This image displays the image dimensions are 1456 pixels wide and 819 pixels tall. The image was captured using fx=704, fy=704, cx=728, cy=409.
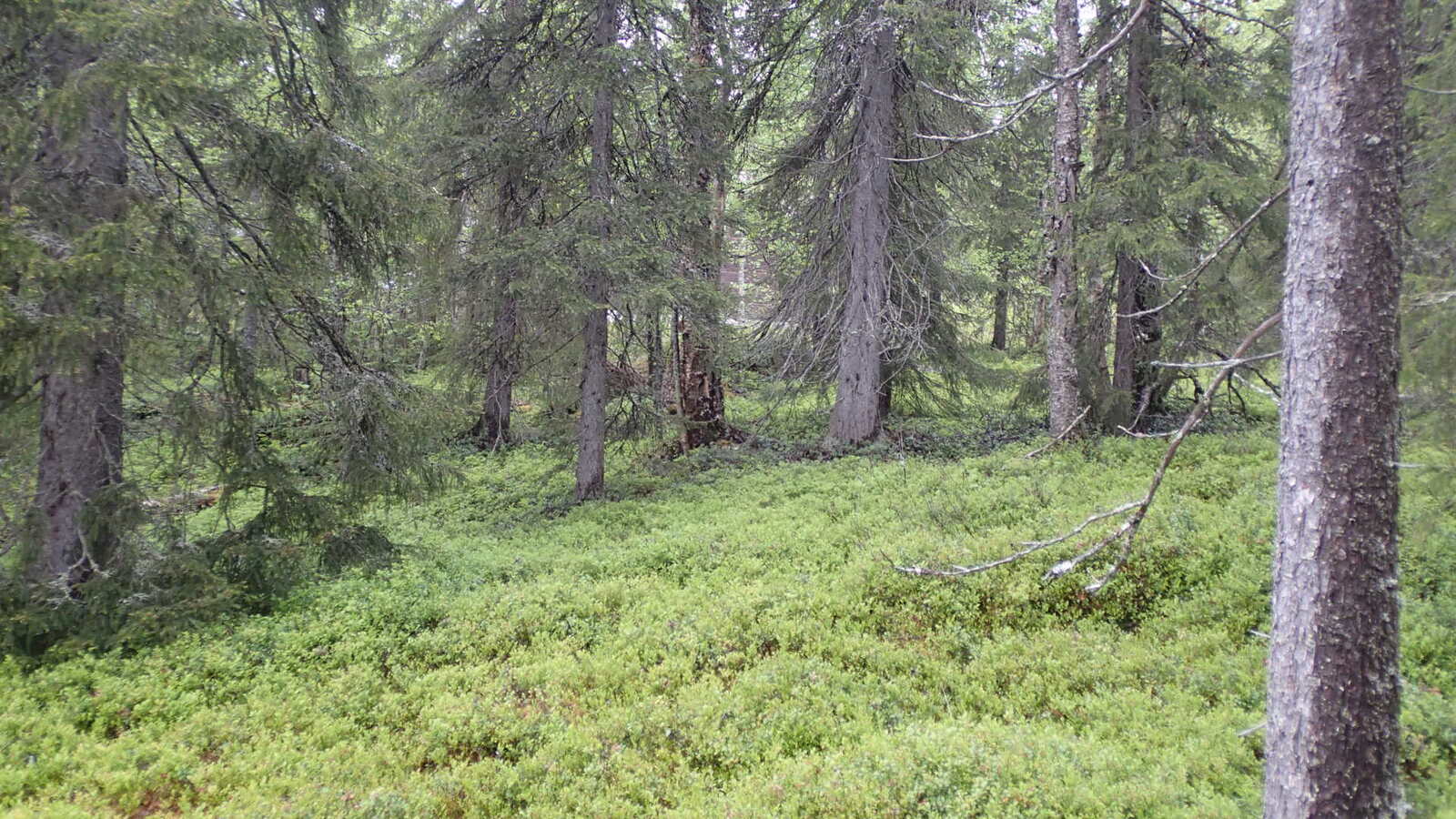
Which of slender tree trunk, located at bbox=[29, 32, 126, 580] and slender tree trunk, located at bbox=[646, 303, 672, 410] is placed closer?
slender tree trunk, located at bbox=[29, 32, 126, 580]

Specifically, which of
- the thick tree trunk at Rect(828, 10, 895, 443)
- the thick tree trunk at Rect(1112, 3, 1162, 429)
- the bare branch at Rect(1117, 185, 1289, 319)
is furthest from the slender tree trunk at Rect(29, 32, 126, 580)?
the thick tree trunk at Rect(1112, 3, 1162, 429)

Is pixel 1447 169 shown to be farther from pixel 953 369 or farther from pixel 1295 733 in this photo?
pixel 953 369

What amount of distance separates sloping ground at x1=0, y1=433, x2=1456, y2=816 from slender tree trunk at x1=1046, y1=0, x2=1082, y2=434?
205cm

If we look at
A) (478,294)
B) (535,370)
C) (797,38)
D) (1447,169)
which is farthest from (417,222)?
(1447,169)

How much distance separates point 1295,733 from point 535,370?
10650mm

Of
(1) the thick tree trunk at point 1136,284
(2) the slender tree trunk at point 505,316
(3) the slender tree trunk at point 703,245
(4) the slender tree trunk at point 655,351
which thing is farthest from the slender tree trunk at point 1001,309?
(2) the slender tree trunk at point 505,316

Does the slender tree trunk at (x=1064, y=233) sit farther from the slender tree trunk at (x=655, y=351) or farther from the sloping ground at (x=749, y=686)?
the slender tree trunk at (x=655, y=351)

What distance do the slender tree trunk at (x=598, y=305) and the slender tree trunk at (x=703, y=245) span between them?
1409 millimetres

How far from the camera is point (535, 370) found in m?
11.8

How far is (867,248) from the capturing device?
12328 mm

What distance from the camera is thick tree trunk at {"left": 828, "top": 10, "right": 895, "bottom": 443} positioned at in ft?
39.5

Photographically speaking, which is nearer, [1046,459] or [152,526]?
[152,526]

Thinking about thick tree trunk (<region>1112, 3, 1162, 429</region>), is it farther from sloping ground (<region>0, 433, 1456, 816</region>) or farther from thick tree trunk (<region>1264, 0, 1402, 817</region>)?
thick tree trunk (<region>1264, 0, 1402, 817</region>)

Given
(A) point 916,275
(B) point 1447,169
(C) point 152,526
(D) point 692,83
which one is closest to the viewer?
(B) point 1447,169
